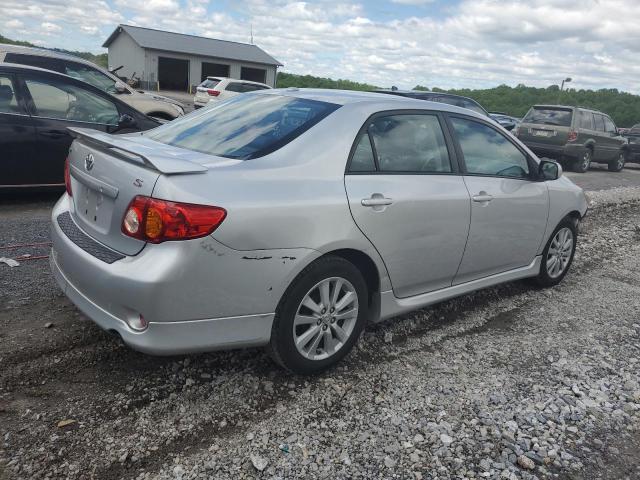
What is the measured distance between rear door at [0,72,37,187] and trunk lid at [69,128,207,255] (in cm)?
320

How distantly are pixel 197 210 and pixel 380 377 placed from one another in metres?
1.57

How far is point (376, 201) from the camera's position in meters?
3.19

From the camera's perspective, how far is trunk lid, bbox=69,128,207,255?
8.58ft

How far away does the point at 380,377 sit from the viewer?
3.31m

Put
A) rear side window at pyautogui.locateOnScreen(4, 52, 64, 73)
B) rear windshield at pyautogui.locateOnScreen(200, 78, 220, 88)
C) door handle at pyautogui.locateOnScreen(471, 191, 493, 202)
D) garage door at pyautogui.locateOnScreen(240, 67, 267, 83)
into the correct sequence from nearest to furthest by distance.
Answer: door handle at pyautogui.locateOnScreen(471, 191, 493, 202)
rear side window at pyautogui.locateOnScreen(4, 52, 64, 73)
rear windshield at pyautogui.locateOnScreen(200, 78, 220, 88)
garage door at pyautogui.locateOnScreen(240, 67, 267, 83)

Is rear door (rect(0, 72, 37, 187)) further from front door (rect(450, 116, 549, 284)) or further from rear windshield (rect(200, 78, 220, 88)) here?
rear windshield (rect(200, 78, 220, 88))

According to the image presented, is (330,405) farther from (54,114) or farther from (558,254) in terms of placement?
(54,114)

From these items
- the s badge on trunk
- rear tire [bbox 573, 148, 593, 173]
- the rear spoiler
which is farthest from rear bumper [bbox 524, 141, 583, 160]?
the s badge on trunk

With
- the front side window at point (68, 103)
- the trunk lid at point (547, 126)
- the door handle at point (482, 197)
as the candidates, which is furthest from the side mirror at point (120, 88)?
the trunk lid at point (547, 126)

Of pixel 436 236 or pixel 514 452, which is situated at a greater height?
pixel 436 236

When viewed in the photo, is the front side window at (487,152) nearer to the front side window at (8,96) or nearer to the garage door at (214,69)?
the front side window at (8,96)

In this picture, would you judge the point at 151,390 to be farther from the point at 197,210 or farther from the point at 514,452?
the point at 514,452

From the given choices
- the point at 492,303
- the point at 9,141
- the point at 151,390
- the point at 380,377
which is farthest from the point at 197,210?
the point at 9,141

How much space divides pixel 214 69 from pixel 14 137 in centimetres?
3843
